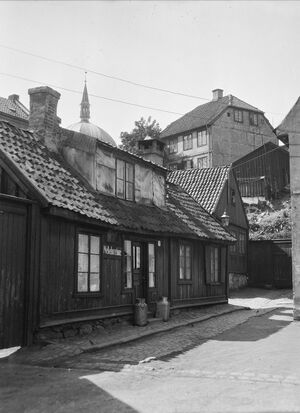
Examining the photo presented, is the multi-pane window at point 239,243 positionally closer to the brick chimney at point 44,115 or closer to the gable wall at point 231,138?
the brick chimney at point 44,115

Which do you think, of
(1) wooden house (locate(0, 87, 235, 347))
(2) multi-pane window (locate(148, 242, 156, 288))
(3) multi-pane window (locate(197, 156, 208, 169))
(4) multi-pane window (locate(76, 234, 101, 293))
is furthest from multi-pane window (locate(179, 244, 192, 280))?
(3) multi-pane window (locate(197, 156, 208, 169))

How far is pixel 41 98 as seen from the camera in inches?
543

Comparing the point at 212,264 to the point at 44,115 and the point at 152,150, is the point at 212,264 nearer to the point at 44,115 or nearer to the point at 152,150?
the point at 152,150

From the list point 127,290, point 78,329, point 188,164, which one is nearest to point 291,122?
point 127,290

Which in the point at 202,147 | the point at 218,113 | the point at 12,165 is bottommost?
the point at 12,165

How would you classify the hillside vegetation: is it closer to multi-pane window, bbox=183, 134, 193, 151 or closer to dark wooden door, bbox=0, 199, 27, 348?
multi-pane window, bbox=183, 134, 193, 151

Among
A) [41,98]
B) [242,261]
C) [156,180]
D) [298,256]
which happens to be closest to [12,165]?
[41,98]

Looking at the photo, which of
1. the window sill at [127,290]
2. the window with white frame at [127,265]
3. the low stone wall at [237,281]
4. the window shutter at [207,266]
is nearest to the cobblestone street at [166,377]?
the window sill at [127,290]

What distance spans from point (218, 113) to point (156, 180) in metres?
37.4

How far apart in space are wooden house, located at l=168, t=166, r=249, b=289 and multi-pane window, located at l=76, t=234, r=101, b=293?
13416 millimetres

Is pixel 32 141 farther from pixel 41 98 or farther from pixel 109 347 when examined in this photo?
pixel 109 347

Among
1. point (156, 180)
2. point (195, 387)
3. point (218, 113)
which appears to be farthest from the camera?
point (218, 113)

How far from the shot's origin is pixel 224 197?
26.8 meters

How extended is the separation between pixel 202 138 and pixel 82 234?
4255cm
